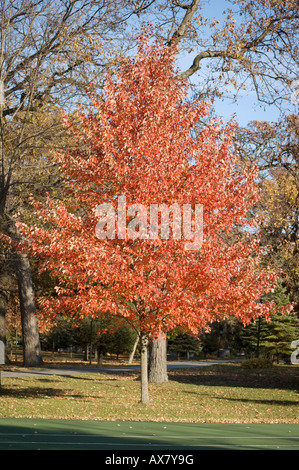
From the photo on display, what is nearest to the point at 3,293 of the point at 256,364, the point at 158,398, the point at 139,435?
the point at 256,364

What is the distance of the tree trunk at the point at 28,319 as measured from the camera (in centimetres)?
2858

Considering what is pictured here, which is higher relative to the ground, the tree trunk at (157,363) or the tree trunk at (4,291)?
the tree trunk at (4,291)

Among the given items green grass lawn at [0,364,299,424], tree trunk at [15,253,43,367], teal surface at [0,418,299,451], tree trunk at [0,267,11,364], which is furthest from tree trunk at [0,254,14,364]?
teal surface at [0,418,299,451]

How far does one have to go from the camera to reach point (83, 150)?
15.2m

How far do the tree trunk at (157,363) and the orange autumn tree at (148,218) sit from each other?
723 cm

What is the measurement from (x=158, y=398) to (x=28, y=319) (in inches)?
524

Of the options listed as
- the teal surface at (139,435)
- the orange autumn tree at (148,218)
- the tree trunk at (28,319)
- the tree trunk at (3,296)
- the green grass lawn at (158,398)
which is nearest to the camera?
the teal surface at (139,435)

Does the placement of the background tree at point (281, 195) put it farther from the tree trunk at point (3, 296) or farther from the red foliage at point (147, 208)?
the tree trunk at point (3, 296)

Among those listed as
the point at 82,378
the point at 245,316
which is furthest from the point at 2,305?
the point at 245,316

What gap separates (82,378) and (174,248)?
11.9 meters

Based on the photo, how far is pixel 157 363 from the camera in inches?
885

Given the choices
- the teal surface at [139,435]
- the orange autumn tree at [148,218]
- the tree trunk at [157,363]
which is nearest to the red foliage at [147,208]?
the orange autumn tree at [148,218]
